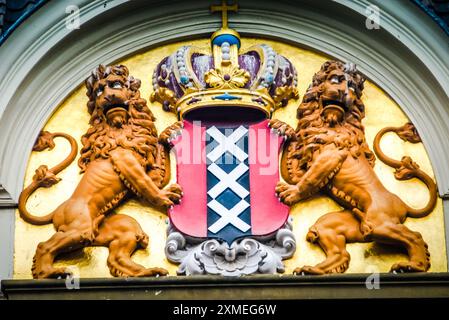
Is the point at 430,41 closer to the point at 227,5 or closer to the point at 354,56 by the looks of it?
the point at 354,56

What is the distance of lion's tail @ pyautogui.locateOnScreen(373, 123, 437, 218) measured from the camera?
1160 centimetres

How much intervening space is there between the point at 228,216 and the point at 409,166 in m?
1.31

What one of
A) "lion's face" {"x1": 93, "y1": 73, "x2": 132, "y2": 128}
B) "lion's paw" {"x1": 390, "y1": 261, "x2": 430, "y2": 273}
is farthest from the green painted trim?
"lion's face" {"x1": 93, "y1": 73, "x2": 132, "y2": 128}

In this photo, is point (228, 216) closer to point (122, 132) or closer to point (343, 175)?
point (343, 175)

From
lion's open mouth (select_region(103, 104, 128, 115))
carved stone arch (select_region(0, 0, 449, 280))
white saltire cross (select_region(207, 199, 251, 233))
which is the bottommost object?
white saltire cross (select_region(207, 199, 251, 233))

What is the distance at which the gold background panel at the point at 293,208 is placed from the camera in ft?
37.5

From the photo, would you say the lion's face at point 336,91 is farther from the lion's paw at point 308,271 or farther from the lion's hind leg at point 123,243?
the lion's hind leg at point 123,243

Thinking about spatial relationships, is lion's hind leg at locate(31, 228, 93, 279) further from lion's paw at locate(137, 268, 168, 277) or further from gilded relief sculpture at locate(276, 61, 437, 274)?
gilded relief sculpture at locate(276, 61, 437, 274)

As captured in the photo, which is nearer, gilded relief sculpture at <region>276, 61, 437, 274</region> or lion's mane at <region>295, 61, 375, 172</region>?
gilded relief sculpture at <region>276, 61, 437, 274</region>

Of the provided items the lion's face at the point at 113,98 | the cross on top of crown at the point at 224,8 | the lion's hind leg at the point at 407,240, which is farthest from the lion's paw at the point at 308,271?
the cross on top of crown at the point at 224,8

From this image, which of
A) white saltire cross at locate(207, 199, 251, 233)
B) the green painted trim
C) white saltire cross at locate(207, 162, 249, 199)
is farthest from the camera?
white saltire cross at locate(207, 162, 249, 199)

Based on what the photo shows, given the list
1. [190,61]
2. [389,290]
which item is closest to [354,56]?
[190,61]
